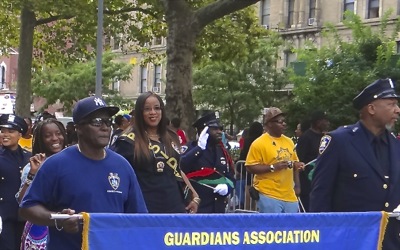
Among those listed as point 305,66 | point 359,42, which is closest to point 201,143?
point 359,42

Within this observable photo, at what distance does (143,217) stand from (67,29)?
26.6 m

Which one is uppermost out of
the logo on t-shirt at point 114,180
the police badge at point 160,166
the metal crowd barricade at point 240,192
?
the logo on t-shirt at point 114,180

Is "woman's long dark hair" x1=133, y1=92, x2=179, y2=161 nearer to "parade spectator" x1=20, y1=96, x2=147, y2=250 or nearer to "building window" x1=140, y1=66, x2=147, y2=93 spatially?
"parade spectator" x1=20, y1=96, x2=147, y2=250

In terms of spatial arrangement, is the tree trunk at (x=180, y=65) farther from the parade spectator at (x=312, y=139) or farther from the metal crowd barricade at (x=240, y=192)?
the parade spectator at (x=312, y=139)

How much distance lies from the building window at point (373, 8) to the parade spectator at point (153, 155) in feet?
124

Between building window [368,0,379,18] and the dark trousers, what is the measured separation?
3772 cm

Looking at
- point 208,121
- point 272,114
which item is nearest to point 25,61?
point 208,121

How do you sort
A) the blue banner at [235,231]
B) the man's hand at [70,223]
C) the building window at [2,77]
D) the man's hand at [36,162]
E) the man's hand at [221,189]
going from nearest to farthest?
the man's hand at [70,223], the blue banner at [235,231], the man's hand at [36,162], the man's hand at [221,189], the building window at [2,77]

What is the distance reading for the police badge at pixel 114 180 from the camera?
495cm

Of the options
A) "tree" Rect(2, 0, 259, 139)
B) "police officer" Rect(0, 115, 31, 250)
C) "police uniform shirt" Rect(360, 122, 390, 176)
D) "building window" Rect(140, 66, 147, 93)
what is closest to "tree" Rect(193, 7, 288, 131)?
"tree" Rect(2, 0, 259, 139)

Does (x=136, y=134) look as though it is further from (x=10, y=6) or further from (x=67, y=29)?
(x=67, y=29)

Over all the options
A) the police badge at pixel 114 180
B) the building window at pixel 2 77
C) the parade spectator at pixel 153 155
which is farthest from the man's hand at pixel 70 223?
the building window at pixel 2 77

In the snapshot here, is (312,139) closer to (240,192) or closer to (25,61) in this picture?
(240,192)

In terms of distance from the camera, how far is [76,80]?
171ft
